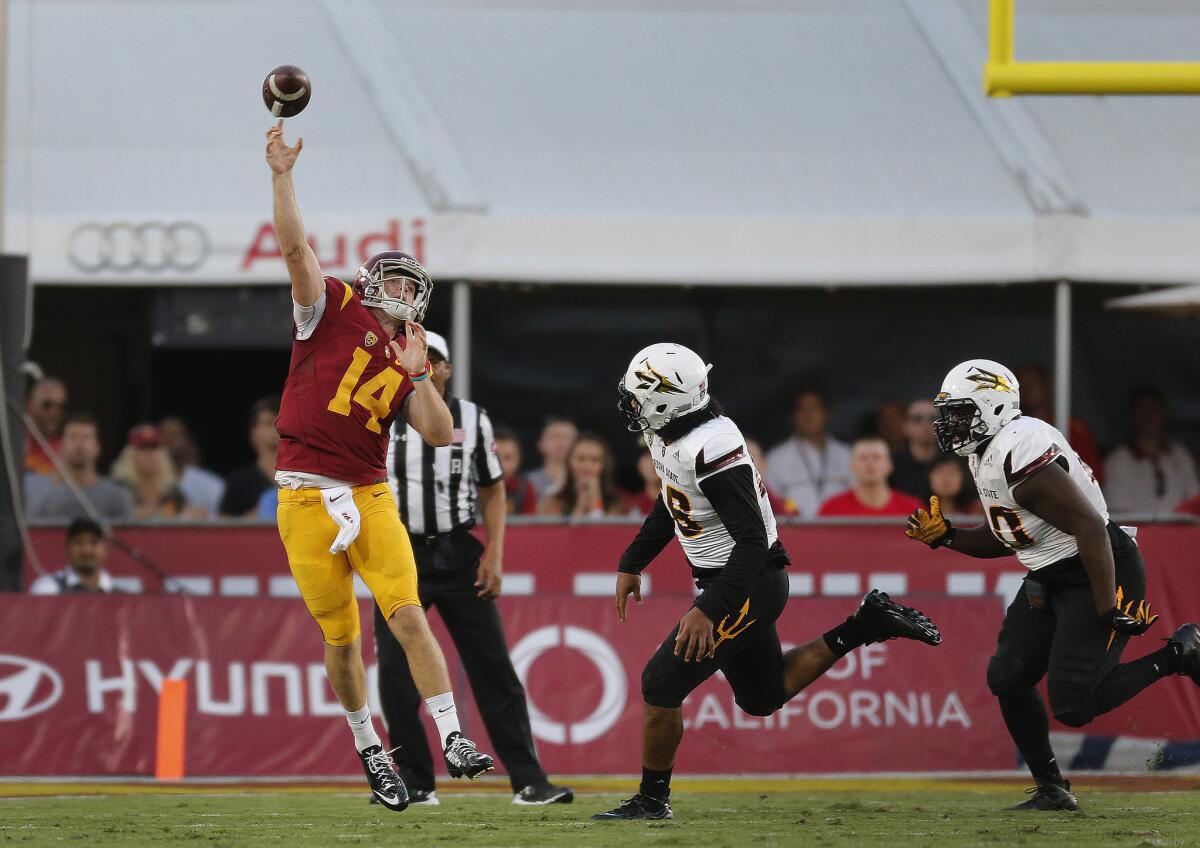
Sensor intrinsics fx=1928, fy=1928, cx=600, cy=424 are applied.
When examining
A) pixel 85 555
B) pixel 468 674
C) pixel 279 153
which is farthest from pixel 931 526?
pixel 85 555

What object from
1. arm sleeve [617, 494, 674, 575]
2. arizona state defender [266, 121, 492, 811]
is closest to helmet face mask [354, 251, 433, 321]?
arizona state defender [266, 121, 492, 811]

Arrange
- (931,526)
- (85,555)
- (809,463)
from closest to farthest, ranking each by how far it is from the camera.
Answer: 1. (931,526)
2. (85,555)
3. (809,463)

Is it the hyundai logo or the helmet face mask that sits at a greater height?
the helmet face mask

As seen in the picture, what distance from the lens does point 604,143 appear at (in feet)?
38.8

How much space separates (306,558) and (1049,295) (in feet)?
25.9

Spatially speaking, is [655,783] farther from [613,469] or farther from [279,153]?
[613,469]

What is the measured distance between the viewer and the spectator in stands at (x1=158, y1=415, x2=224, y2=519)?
1156cm

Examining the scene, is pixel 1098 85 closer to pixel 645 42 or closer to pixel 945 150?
pixel 945 150

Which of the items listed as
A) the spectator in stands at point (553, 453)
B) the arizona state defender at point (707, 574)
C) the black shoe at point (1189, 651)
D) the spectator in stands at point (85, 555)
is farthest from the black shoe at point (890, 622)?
the spectator in stands at point (85, 555)

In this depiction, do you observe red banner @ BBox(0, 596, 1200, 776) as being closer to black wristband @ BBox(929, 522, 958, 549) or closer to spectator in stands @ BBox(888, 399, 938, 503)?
spectator in stands @ BBox(888, 399, 938, 503)

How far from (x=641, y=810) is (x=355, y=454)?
1657 millimetres

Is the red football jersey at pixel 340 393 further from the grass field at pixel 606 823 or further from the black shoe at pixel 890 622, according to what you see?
the black shoe at pixel 890 622

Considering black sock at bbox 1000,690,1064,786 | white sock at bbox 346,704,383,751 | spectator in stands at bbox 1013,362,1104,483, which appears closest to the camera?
white sock at bbox 346,704,383,751

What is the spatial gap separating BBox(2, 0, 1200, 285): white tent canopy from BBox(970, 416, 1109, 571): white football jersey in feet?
14.5
